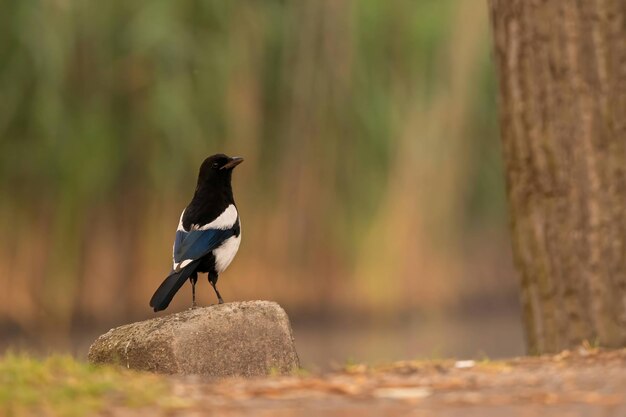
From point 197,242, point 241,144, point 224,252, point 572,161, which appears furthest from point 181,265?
point 241,144

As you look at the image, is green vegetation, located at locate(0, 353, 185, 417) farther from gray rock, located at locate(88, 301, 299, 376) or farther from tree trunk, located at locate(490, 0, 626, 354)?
tree trunk, located at locate(490, 0, 626, 354)

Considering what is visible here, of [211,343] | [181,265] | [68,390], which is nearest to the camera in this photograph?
[68,390]

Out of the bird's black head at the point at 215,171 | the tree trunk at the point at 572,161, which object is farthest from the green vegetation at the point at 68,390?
the bird's black head at the point at 215,171

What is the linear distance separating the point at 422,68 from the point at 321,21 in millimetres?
1378

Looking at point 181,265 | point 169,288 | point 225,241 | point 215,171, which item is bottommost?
point 169,288

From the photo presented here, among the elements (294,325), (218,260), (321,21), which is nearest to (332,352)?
(294,325)

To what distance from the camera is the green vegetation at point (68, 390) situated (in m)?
4.90

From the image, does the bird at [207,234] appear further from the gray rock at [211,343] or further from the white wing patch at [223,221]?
the gray rock at [211,343]

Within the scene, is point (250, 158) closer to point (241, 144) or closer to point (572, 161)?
point (241, 144)

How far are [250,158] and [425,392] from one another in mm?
8881

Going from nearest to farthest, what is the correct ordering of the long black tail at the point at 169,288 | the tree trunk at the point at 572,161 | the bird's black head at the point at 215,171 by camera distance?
the tree trunk at the point at 572,161, the long black tail at the point at 169,288, the bird's black head at the point at 215,171

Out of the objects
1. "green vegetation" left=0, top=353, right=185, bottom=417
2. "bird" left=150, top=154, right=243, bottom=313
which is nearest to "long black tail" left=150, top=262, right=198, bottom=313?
"bird" left=150, top=154, right=243, bottom=313

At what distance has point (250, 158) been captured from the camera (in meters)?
14.1

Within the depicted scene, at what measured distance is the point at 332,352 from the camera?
41.5 ft
